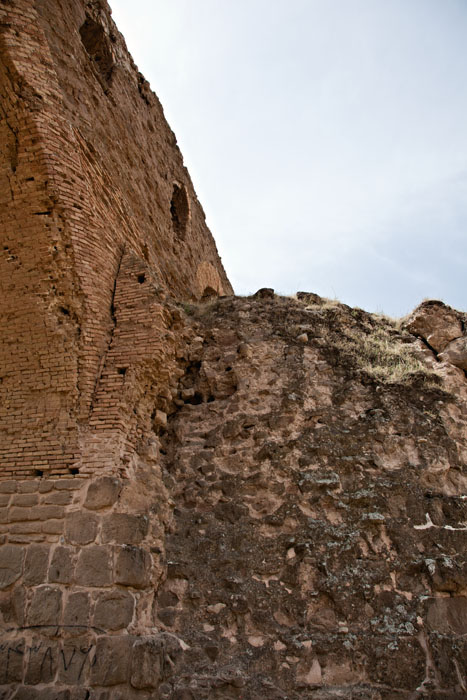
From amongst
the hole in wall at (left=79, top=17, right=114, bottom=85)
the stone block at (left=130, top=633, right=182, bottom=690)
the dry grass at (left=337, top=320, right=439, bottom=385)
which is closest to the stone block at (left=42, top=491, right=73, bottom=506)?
the stone block at (left=130, top=633, right=182, bottom=690)

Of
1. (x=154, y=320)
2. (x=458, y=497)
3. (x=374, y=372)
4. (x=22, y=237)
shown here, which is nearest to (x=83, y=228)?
(x=22, y=237)

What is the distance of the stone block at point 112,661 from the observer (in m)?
3.59

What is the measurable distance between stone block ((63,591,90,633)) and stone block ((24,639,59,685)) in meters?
0.18

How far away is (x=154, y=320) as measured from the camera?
5.35 metres

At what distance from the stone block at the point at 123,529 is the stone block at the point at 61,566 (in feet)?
0.96

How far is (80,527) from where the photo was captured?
4.09 meters

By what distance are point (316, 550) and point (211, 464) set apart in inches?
51.8

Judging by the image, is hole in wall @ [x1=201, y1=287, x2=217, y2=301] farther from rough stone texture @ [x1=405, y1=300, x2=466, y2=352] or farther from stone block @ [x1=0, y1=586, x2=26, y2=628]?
stone block @ [x1=0, y1=586, x2=26, y2=628]

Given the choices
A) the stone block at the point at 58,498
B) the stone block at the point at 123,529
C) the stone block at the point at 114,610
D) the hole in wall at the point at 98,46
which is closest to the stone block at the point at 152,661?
the stone block at the point at 114,610

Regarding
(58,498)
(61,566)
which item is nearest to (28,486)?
(58,498)

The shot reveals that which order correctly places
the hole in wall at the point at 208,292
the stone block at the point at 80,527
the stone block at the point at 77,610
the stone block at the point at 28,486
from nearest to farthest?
the stone block at the point at 77,610 < the stone block at the point at 80,527 < the stone block at the point at 28,486 < the hole in wall at the point at 208,292

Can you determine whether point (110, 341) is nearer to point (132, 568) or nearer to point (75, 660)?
point (132, 568)

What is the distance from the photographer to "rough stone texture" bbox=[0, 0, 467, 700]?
3803mm

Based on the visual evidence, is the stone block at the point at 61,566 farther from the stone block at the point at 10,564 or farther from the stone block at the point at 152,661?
the stone block at the point at 152,661
